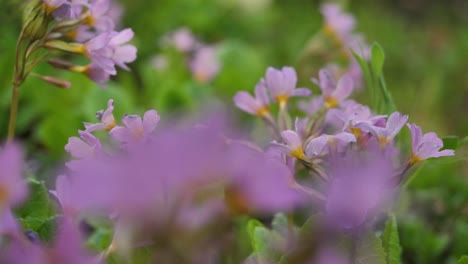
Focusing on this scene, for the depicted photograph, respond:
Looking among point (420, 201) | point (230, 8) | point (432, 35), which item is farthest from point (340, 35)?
point (432, 35)

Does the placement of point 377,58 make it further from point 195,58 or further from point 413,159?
point 195,58

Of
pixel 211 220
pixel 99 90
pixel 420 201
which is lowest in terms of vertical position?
pixel 99 90

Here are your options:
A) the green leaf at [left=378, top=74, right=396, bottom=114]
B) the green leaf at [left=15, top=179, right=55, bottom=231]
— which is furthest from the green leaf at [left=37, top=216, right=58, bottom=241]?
the green leaf at [left=378, top=74, right=396, bottom=114]

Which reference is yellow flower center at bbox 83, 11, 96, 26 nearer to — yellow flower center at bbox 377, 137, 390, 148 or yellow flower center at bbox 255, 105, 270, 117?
yellow flower center at bbox 255, 105, 270, 117

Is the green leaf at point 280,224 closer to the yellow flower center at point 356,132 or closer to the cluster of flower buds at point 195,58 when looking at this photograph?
the yellow flower center at point 356,132

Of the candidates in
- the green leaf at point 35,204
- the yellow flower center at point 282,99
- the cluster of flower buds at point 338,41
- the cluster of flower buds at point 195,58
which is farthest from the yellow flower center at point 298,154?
the cluster of flower buds at point 195,58

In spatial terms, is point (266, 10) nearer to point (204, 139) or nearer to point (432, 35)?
point (432, 35)

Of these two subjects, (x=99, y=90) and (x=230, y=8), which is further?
(x=230, y=8)
